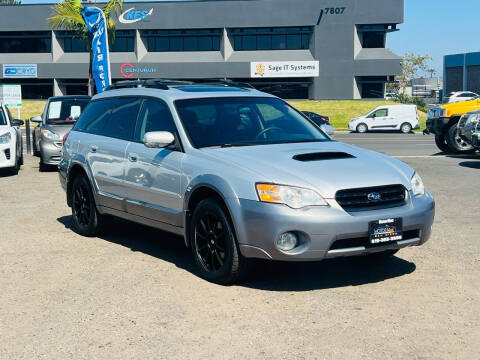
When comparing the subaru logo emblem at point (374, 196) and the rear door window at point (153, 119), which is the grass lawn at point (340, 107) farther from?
the subaru logo emblem at point (374, 196)

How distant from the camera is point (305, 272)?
6488 millimetres

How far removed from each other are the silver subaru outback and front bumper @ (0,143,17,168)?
24.2 feet

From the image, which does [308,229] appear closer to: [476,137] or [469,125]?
[476,137]

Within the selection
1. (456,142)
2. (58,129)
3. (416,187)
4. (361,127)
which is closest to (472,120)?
(456,142)

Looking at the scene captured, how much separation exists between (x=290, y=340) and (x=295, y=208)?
121cm

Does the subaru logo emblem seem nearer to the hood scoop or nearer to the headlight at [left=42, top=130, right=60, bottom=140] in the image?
the hood scoop

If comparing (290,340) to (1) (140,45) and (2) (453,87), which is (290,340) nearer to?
(1) (140,45)

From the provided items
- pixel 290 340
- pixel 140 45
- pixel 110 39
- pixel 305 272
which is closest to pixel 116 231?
pixel 305 272

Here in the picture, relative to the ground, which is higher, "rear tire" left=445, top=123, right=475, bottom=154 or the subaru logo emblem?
the subaru logo emblem

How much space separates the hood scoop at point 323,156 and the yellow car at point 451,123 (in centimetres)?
1372

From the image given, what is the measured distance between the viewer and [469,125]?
1720cm

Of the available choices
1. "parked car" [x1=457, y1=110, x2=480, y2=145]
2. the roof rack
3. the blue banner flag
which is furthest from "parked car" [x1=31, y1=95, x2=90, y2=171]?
"parked car" [x1=457, y1=110, x2=480, y2=145]

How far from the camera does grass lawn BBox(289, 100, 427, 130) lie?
52.7 metres

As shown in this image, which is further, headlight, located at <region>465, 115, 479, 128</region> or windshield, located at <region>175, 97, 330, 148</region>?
headlight, located at <region>465, 115, 479, 128</region>
